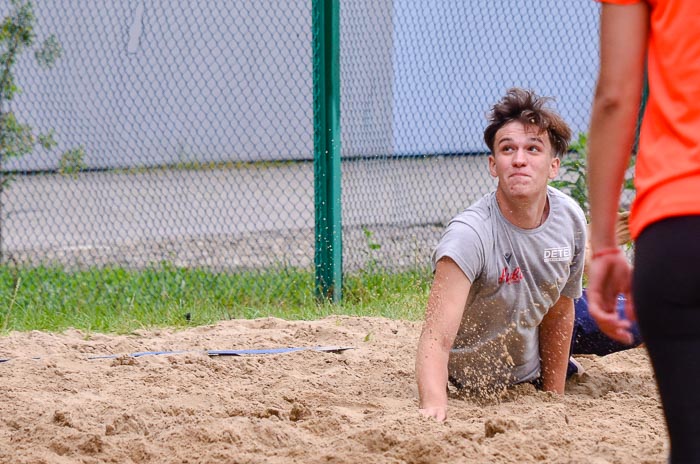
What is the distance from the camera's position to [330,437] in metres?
3.13

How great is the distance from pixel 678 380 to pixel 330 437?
177 centimetres

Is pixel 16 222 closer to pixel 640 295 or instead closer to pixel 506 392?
pixel 506 392

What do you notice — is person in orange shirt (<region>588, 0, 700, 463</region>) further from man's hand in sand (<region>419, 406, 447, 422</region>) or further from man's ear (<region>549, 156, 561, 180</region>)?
man's ear (<region>549, 156, 561, 180</region>)

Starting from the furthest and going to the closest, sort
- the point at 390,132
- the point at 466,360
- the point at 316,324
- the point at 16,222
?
the point at 16,222 → the point at 390,132 → the point at 316,324 → the point at 466,360

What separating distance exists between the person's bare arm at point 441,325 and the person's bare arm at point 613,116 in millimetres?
1679

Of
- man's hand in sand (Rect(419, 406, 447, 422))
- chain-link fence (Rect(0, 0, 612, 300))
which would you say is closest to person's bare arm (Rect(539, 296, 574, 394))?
man's hand in sand (Rect(419, 406, 447, 422))

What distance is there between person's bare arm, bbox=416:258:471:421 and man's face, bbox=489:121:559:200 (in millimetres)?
392

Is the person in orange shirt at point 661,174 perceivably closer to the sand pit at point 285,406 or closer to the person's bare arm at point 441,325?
the sand pit at point 285,406

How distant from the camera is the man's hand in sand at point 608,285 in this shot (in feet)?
5.46

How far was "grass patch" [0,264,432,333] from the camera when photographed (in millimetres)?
5695

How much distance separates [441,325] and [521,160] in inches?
27.1

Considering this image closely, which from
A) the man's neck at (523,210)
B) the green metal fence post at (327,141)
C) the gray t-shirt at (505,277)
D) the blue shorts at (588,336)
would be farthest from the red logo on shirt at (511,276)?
the green metal fence post at (327,141)

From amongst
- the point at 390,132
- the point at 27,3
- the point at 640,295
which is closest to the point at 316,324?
the point at 390,132

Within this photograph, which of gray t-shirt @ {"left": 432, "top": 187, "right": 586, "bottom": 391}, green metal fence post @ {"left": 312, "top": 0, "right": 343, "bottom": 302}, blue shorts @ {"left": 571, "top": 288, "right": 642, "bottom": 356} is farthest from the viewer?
green metal fence post @ {"left": 312, "top": 0, "right": 343, "bottom": 302}
